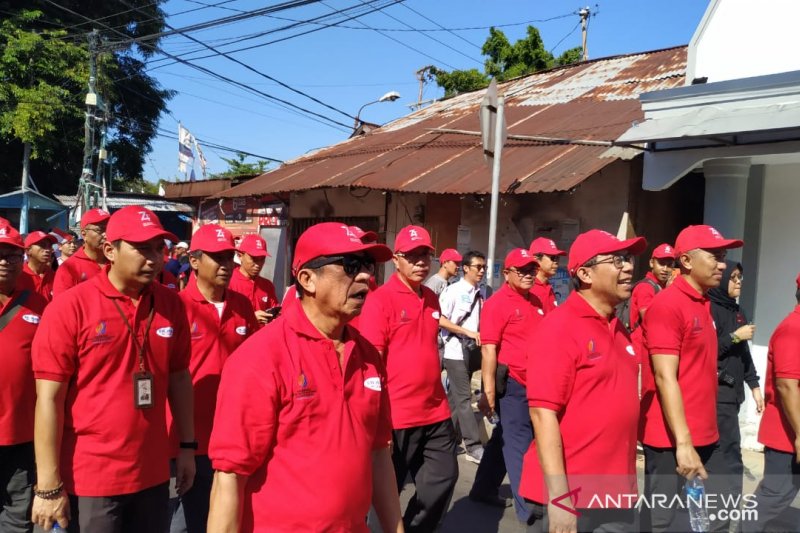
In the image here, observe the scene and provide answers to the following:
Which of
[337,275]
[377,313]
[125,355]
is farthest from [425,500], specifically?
[337,275]

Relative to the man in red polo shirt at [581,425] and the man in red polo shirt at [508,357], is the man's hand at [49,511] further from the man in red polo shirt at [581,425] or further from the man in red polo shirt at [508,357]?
the man in red polo shirt at [508,357]

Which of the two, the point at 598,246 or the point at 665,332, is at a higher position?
the point at 598,246

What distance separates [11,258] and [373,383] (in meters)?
2.62

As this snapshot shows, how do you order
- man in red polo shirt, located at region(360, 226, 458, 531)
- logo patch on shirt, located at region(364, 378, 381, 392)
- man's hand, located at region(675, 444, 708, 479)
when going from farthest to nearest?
man in red polo shirt, located at region(360, 226, 458, 531), man's hand, located at region(675, 444, 708, 479), logo patch on shirt, located at region(364, 378, 381, 392)

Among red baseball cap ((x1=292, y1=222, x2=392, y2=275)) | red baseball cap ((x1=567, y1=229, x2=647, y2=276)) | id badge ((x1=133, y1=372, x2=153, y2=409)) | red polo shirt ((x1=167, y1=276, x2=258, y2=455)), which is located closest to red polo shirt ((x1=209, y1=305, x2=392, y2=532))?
red baseball cap ((x1=292, y1=222, x2=392, y2=275))

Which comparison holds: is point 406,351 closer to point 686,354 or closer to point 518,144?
point 686,354

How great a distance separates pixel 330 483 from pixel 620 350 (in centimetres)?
154

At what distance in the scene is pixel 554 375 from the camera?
8.97 ft

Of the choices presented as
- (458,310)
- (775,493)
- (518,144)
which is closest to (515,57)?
(518,144)

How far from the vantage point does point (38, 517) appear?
8.86 ft

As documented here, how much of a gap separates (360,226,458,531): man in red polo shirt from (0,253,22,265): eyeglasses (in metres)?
2.09

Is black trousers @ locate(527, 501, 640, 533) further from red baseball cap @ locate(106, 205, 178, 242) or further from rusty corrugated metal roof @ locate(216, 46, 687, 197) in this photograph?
rusty corrugated metal roof @ locate(216, 46, 687, 197)

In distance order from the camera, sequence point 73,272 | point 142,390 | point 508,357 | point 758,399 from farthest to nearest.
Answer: point 73,272 < point 508,357 < point 758,399 < point 142,390

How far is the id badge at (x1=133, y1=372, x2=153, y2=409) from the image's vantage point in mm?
2922
